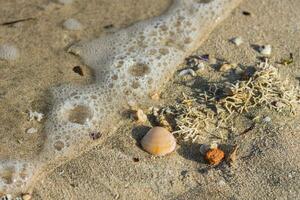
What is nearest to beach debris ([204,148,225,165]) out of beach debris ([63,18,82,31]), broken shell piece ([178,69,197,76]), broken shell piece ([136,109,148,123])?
broken shell piece ([136,109,148,123])

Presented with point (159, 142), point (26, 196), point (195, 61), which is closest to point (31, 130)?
point (26, 196)

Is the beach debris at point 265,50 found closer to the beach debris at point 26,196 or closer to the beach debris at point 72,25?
the beach debris at point 72,25

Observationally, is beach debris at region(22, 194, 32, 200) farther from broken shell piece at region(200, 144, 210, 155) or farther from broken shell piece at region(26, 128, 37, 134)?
broken shell piece at region(200, 144, 210, 155)

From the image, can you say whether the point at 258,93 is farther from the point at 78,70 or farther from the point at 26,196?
the point at 26,196

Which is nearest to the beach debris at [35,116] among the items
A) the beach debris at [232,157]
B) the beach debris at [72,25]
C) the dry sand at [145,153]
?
the dry sand at [145,153]

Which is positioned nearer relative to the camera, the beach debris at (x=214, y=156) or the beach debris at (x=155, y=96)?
the beach debris at (x=214, y=156)
